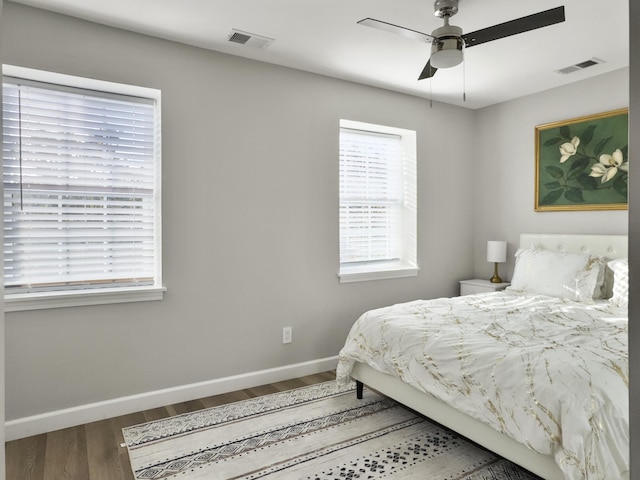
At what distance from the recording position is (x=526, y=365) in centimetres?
211

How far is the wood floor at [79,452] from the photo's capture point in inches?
90.8

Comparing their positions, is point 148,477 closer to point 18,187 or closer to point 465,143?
point 18,187

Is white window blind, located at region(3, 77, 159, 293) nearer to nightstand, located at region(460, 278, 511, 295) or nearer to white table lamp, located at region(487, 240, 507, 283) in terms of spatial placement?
nightstand, located at region(460, 278, 511, 295)

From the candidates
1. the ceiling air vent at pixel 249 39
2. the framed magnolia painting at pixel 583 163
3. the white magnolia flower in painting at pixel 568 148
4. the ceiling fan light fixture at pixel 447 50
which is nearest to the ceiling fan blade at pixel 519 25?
the ceiling fan light fixture at pixel 447 50

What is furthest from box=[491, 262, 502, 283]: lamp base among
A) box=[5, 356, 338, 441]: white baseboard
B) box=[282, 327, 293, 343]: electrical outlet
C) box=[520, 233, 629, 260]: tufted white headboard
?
box=[282, 327, 293, 343]: electrical outlet

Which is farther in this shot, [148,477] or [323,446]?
[323,446]

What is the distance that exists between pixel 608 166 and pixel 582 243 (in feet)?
2.31

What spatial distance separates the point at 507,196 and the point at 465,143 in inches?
30.0

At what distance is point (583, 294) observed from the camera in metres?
3.55

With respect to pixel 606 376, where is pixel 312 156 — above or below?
above

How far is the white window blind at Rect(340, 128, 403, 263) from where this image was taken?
4.25m

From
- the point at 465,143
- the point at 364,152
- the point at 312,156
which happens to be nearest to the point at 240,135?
the point at 312,156

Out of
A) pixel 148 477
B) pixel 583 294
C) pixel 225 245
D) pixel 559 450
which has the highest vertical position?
pixel 225 245

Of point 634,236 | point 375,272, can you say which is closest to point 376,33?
point 375,272
